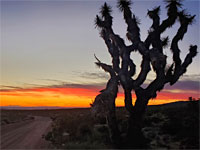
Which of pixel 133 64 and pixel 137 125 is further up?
pixel 133 64

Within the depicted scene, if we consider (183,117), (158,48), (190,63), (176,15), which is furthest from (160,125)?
(176,15)

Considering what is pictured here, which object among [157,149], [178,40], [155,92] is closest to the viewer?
[157,149]

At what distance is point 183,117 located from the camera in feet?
56.9

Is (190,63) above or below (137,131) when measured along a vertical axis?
above

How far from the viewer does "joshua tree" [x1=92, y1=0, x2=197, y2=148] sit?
1237 centimetres

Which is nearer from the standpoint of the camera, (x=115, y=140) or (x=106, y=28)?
(x=115, y=140)

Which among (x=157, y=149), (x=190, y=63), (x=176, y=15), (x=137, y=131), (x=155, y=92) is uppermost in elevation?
(x=176, y=15)

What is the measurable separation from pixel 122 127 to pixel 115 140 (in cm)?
424

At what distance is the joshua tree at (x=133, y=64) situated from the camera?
1237 centimetres

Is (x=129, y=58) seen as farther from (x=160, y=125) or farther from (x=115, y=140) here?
(x=160, y=125)

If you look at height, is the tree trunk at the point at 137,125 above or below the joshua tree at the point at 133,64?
below

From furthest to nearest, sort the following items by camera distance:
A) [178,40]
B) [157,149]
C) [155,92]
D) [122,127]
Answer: [122,127] < [178,40] < [155,92] < [157,149]

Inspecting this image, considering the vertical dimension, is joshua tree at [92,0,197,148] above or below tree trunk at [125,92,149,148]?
above

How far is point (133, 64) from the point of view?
13586 mm
